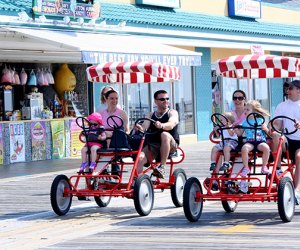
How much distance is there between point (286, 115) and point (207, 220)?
1673 mm

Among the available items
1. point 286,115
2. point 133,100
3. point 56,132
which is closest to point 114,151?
point 286,115

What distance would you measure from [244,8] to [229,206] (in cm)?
1907

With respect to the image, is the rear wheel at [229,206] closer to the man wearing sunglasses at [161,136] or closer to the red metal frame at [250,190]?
the red metal frame at [250,190]

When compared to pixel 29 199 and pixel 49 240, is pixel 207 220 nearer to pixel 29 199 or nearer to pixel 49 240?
pixel 49 240

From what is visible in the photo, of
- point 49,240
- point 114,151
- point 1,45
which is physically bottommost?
point 49,240

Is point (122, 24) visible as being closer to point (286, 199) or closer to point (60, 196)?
point (60, 196)

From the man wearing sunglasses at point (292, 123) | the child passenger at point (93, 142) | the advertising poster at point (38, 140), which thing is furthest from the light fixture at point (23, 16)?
the man wearing sunglasses at point (292, 123)

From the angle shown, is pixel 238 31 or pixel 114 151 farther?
pixel 238 31

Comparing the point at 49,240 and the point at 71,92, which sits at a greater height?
the point at 71,92

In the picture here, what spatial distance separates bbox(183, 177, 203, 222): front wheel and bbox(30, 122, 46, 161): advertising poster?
1054cm

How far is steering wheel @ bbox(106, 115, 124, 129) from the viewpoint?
11641 mm

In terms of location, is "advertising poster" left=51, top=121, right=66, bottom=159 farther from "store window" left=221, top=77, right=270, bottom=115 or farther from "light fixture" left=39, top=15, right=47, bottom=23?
"store window" left=221, top=77, right=270, bottom=115

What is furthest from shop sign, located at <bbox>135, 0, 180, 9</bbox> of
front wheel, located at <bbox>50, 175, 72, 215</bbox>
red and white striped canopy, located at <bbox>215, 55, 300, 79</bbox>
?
front wheel, located at <bbox>50, 175, 72, 215</bbox>

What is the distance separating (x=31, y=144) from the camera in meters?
20.5
